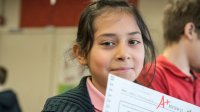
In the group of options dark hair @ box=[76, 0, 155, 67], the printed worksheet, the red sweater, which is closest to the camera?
the printed worksheet

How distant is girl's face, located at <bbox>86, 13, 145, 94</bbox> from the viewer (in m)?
1.06

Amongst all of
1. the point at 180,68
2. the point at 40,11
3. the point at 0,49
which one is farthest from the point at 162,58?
the point at 0,49

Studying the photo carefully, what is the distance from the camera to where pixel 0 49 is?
18.6ft

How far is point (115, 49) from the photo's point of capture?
1061 mm

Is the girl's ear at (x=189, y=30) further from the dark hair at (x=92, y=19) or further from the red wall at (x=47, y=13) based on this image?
the red wall at (x=47, y=13)

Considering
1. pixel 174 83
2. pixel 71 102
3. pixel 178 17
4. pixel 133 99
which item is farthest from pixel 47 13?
pixel 133 99

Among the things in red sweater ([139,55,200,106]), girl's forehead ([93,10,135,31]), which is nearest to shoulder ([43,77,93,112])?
girl's forehead ([93,10,135,31])

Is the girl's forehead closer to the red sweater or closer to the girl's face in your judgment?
the girl's face

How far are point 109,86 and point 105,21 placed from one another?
0.26m

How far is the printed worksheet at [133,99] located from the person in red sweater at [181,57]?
1.33ft

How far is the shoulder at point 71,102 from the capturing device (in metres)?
1.07

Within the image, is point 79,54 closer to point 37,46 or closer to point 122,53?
point 122,53

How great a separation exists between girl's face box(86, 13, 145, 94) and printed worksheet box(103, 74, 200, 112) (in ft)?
0.32

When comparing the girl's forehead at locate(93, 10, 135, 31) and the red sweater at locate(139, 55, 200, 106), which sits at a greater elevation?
the girl's forehead at locate(93, 10, 135, 31)
